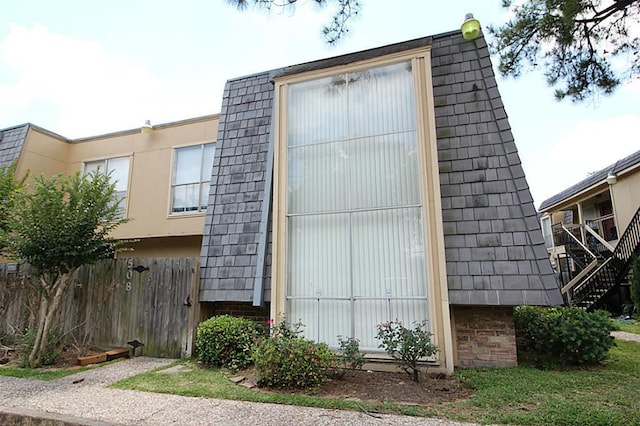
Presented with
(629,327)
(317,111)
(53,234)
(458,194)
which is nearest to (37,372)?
(53,234)

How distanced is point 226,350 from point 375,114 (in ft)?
14.9

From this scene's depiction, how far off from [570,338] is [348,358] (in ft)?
9.87

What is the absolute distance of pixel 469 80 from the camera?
234 inches

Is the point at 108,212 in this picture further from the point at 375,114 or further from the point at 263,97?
the point at 375,114

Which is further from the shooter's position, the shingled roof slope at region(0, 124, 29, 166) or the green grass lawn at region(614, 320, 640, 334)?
the shingled roof slope at region(0, 124, 29, 166)

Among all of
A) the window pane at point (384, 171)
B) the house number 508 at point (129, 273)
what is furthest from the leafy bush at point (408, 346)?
Answer: the house number 508 at point (129, 273)

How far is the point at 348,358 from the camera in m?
4.86

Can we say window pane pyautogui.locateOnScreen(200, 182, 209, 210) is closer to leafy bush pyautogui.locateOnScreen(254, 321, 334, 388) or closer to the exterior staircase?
leafy bush pyautogui.locateOnScreen(254, 321, 334, 388)

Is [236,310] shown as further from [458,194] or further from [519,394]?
[519,394]

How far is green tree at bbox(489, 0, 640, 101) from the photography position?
17.7 feet

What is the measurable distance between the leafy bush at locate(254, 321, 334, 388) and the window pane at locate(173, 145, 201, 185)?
21.2 ft

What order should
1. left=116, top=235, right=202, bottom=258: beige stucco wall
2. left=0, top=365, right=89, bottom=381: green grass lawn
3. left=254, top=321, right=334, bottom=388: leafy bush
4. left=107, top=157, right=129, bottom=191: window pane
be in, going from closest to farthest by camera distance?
left=254, top=321, right=334, bottom=388: leafy bush → left=0, top=365, right=89, bottom=381: green grass lawn → left=116, top=235, right=202, bottom=258: beige stucco wall → left=107, top=157, right=129, bottom=191: window pane

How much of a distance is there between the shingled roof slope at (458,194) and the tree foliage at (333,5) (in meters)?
0.63

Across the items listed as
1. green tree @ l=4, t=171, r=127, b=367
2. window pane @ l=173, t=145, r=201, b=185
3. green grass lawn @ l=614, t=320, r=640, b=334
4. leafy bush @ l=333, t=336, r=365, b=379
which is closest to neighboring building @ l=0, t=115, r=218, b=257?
window pane @ l=173, t=145, r=201, b=185
